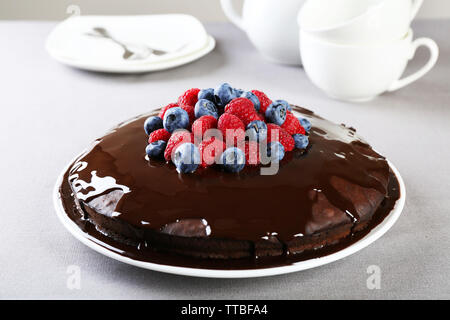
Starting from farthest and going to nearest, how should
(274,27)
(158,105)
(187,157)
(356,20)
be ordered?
(274,27) → (158,105) → (356,20) → (187,157)

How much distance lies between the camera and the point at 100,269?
3.56ft

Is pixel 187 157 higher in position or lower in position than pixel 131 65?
higher

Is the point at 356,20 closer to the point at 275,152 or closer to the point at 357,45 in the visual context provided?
the point at 357,45

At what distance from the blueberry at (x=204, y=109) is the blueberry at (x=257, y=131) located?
0.09 metres

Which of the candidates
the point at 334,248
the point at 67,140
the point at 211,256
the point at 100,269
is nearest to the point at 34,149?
the point at 67,140

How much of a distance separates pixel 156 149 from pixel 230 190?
188mm

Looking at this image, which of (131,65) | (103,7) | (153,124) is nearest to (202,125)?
(153,124)

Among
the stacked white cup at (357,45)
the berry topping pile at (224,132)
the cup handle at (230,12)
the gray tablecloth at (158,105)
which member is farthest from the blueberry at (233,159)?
the cup handle at (230,12)

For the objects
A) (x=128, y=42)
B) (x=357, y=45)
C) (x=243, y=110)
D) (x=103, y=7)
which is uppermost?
(x=243, y=110)

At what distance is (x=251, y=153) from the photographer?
1127mm

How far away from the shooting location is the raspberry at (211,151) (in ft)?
3.66

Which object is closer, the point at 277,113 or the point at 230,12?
the point at 277,113
